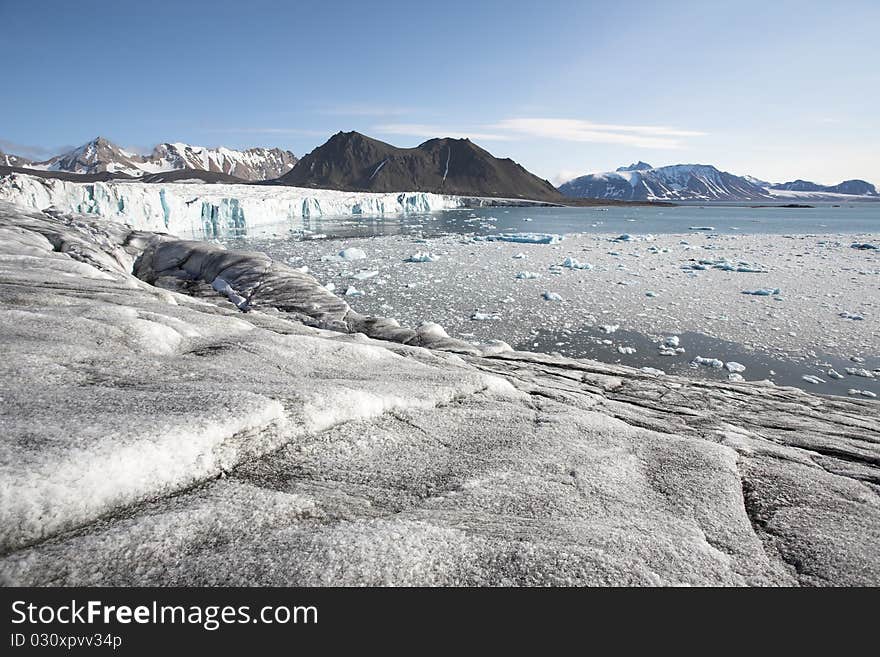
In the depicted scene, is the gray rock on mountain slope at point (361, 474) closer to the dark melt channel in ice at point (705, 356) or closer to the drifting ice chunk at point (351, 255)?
the dark melt channel in ice at point (705, 356)

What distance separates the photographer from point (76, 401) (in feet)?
8.18

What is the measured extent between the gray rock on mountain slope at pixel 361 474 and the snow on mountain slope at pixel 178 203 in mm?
26734

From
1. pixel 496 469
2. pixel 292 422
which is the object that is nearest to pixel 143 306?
pixel 292 422

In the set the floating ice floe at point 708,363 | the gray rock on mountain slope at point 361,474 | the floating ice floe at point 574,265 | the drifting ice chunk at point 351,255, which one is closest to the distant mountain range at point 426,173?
the drifting ice chunk at point 351,255

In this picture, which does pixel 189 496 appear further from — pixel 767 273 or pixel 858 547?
pixel 767 273

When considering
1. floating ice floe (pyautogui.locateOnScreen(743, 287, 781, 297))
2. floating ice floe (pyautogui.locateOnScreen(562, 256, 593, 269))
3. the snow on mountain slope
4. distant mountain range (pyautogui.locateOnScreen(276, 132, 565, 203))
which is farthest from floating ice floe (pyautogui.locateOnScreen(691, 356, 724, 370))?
distant mountain range (pyautogui.locateOnScreen(276, 132, 565, 203))

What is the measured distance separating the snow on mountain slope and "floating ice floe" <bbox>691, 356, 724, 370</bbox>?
1125 inches

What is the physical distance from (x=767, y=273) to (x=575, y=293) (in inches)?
387

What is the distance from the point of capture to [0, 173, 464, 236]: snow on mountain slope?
26647 millimetres

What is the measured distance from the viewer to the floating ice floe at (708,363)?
857 centimetres

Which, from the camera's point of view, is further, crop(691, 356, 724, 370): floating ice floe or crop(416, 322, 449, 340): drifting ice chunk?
crop(691, 356, 724, 370): floating ice floe

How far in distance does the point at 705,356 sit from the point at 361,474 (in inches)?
359

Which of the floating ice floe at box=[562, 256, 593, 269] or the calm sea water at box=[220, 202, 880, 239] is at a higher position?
the calm sea water at box=[220, 202, 880, 239]

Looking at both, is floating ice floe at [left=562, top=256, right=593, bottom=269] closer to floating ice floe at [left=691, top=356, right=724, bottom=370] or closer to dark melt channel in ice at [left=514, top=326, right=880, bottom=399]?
dark melt channel in ice at [left=514, top=326, right=880, bottom=399]
